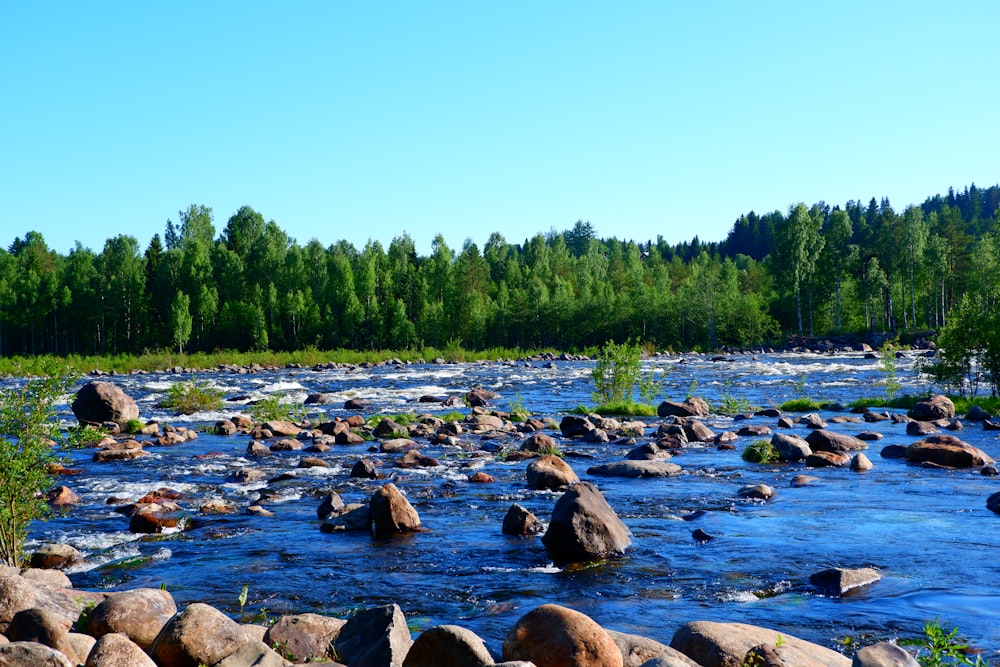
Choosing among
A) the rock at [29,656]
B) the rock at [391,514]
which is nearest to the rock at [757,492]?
the rock at [391,514]

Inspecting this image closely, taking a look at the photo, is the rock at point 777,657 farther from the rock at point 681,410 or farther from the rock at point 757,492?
the rock at point 681,410

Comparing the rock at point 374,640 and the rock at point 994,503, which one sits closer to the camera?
the rock at point 374,640

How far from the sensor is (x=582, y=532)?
10.5 meters

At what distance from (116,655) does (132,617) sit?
1.44 metres

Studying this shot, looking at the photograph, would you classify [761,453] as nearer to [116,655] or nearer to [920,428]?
[920,428]

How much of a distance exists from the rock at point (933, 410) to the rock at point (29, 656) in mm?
25316

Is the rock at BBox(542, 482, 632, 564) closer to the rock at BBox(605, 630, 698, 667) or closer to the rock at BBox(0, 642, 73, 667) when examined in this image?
the rock at BBox(605, 630, 698, 667)

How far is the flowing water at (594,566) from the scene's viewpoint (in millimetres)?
8523

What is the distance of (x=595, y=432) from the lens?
73.3 feet

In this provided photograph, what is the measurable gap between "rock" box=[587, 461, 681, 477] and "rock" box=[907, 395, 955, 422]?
1215cm

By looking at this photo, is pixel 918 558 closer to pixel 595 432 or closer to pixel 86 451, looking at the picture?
pixel 595 432

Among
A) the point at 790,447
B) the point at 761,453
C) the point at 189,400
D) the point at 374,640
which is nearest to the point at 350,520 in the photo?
the point at 374,640

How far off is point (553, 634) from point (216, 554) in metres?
6.31

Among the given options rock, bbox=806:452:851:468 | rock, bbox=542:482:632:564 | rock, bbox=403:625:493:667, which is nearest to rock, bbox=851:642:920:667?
rock, bbox=403:625:493:667
